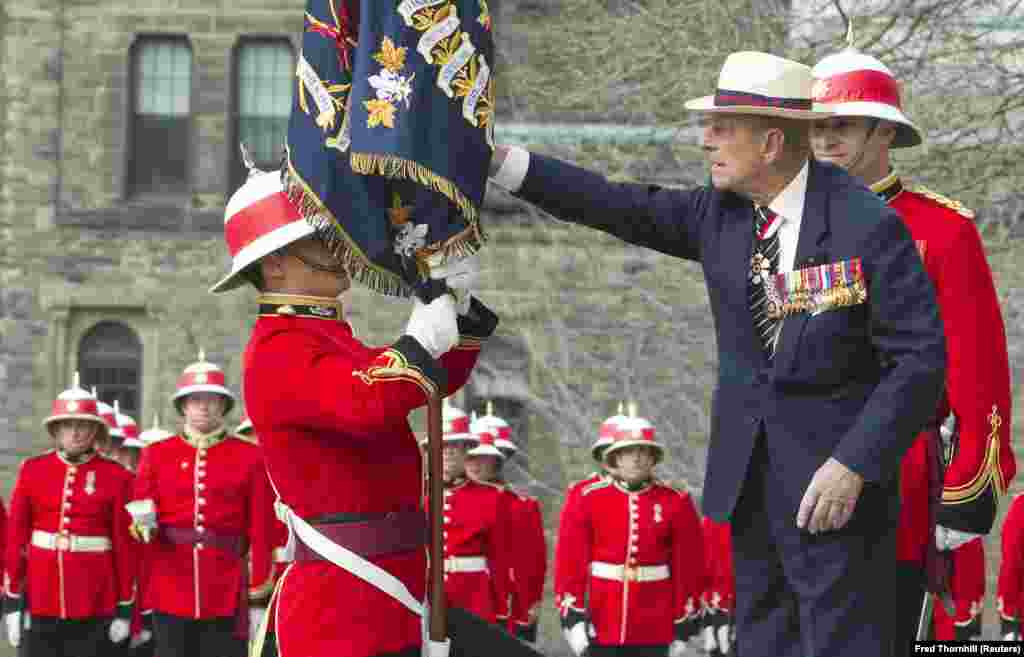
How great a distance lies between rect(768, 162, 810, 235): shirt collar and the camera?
5.63 meters

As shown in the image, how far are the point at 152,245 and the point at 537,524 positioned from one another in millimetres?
12574

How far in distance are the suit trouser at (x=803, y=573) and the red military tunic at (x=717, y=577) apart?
710 centimetres

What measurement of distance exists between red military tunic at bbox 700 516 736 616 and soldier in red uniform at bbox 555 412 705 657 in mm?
114

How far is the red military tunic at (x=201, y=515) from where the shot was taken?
13164mm

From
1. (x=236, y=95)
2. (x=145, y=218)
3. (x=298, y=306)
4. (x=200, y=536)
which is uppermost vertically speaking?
(x=236, y=95)

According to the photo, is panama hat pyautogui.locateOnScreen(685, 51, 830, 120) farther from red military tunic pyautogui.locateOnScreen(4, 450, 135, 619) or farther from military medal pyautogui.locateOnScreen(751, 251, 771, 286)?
red military tunic pyautogui.locateOnScreen(4, 450, 135, 619)

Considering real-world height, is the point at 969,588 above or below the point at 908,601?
below

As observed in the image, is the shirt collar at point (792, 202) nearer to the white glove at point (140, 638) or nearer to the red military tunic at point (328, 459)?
the red military tunic at point (328, 459)

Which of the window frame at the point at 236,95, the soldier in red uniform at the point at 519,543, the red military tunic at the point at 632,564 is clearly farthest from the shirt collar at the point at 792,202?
the window frame at the point at 236,95

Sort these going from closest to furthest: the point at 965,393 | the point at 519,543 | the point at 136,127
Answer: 1. the point at 965,393
2. the point at 519,543
3. the point at 136,127

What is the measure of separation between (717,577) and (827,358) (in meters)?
7.89

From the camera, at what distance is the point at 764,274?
5.62m

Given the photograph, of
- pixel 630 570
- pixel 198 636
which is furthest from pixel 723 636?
pixel 198 636

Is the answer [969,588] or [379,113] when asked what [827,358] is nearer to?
[379,113]
